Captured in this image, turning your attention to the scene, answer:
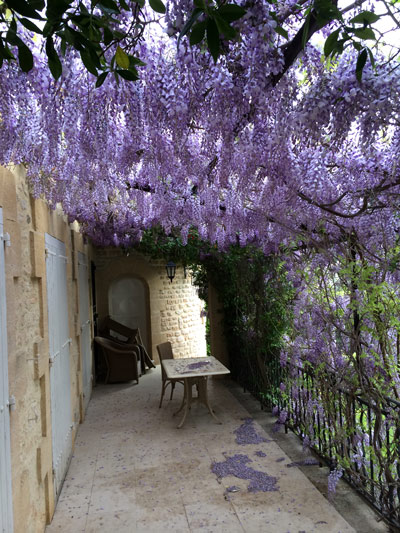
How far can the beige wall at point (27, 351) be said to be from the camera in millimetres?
2318

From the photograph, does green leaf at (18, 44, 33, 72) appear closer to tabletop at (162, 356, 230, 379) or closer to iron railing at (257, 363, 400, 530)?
iron railing at (257, 363, 400, 530)

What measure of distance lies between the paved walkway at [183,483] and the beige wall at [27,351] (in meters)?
0.51

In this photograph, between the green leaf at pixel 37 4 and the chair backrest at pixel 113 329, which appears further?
the chair backrest at pixel 113 329

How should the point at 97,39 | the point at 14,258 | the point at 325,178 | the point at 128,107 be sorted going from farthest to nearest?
the point at 325,178 → the point at 14,258 → the point at 128,107 → the point at 97,39

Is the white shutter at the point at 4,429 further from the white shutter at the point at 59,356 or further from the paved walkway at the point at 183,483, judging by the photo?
the white shutter at the point at 59,356

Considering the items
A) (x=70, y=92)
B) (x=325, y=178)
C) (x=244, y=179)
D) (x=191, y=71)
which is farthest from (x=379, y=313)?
(x=70, y=92)

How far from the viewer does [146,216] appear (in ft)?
18.9

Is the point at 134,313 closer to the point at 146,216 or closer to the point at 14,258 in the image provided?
the point at 146,216

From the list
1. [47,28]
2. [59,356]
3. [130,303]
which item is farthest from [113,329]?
[47,28]

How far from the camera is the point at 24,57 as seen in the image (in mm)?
1249

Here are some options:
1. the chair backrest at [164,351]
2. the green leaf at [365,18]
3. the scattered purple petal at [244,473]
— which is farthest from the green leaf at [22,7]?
the chair backrest at [164,351]

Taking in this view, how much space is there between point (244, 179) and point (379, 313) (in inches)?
49.7

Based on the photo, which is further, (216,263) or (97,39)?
(216,263)

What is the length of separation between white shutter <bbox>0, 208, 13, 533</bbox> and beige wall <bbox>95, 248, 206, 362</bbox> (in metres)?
6.53
